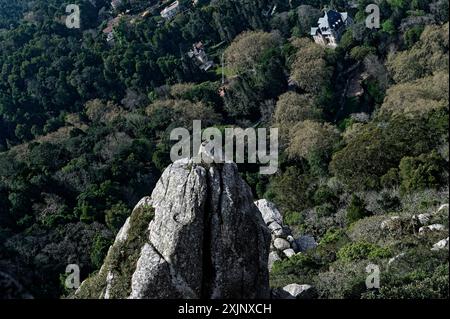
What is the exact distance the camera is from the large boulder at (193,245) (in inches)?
498

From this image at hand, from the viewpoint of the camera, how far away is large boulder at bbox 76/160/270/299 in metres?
12.6

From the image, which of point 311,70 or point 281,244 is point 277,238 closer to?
point 281,244

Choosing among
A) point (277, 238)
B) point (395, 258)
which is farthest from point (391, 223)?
point (277, 238)

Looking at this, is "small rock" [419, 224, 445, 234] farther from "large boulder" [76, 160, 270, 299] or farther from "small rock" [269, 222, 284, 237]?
"large boulder" [76, 160, 270, 299]

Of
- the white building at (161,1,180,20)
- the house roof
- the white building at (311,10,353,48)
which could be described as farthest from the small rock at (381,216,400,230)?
the white building at (161,1,180,20)

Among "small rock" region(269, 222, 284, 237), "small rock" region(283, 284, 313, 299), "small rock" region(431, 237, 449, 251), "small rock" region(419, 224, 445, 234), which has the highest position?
"small rock" region(283, 284, 313, 299)

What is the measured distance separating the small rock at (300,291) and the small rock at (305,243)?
9064 mm

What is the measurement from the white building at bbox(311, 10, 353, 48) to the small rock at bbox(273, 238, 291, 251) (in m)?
35.2

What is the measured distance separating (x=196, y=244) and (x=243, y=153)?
97.8ft

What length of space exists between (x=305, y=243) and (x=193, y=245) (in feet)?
45.3

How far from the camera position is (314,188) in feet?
112

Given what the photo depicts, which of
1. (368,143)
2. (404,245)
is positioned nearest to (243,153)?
(368,143)

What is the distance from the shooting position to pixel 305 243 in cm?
2589

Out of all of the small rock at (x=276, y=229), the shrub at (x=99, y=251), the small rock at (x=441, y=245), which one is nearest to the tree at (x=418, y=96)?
the small rock at (x=276, y=229)
